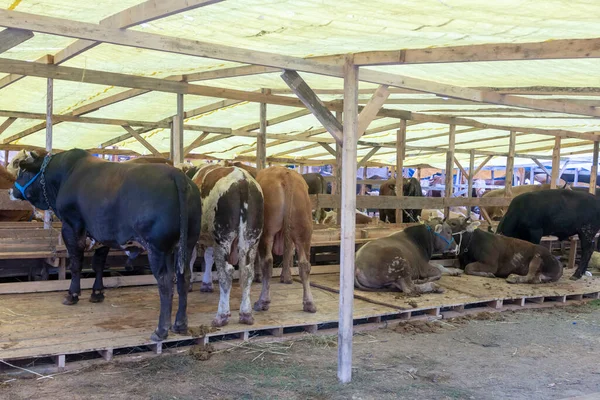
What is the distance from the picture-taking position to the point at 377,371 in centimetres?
537

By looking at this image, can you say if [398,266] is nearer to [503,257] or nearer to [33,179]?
[503,257]

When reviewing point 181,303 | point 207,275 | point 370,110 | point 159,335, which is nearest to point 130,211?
point 181,303

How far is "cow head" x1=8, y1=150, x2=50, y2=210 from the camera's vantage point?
21.9ft

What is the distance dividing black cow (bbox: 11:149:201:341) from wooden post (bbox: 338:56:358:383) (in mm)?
1505

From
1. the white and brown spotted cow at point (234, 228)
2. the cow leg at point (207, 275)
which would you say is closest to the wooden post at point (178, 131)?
the cow leg at point (207, 275)

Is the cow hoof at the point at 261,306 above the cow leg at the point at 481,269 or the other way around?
above

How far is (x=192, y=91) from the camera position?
8500 millimetres

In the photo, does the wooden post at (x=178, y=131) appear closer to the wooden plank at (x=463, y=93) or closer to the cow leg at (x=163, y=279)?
the cow leg at (x=163, y=279)

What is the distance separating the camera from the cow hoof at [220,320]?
5.86 meters

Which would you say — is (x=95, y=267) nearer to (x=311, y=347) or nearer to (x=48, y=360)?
(x=48, y=360)

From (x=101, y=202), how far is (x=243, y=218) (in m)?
1.42

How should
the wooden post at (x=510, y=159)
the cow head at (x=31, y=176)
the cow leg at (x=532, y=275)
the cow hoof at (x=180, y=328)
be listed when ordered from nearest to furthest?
the cow hoof at (x=180, y=328)
the cow head at (x=31, y=176)
the cow leg at (x=532, y=275)
the wooden post at (x=510, y=159)

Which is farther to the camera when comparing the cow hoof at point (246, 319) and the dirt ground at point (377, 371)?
the cow hoof at point (246, 319)

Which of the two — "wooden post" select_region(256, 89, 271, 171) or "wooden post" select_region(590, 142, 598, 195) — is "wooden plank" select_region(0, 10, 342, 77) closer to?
"wooden post" select_region(256, 89, 271, 171)
